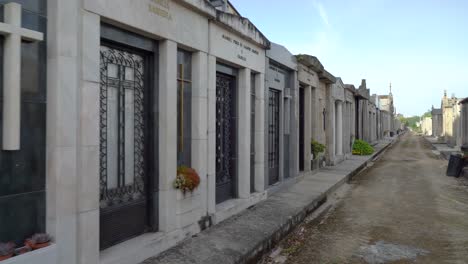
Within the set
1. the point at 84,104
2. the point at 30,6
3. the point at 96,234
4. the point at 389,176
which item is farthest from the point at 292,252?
the point at 389,176

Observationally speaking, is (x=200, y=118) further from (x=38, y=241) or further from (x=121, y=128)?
(x=38, y=241)

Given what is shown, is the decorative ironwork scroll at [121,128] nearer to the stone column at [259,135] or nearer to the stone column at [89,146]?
the stone column at [89,146]

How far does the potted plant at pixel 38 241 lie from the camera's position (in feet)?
11.9

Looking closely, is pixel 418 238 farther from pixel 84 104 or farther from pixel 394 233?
pixel 84 104

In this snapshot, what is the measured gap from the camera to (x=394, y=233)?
732 cm

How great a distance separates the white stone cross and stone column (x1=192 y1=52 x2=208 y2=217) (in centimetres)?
321

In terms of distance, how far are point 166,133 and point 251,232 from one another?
7.39 feet

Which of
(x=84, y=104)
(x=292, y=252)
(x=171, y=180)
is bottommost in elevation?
(x=292, y=252)

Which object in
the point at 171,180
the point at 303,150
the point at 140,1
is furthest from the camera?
the point at 303,150

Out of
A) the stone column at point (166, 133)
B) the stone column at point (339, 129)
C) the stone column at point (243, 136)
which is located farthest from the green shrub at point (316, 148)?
the stone column at point (166, 133)

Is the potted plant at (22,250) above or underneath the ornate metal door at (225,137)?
underneath

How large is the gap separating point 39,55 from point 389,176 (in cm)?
1430

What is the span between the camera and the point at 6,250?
3.41 m

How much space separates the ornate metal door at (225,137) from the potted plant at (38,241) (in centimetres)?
411
